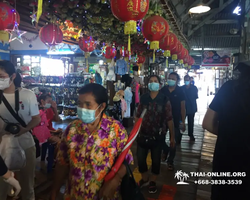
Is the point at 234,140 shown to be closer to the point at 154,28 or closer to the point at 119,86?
the point at 154,28

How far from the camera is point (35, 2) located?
3432mm

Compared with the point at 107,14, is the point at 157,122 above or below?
below

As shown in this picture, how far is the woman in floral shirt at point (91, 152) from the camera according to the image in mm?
1288

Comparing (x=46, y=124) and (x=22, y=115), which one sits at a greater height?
(x=22, y=115)

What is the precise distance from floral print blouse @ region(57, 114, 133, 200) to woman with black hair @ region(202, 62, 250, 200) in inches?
27.2

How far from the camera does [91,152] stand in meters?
1.29

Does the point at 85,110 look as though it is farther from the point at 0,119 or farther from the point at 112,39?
the point at 112,39

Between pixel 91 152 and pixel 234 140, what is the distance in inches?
38.5

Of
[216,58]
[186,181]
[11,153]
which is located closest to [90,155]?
[11,153]

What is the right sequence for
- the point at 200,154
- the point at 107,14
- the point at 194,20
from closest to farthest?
1. the point at 107,14
2. the point at 200,154
3. the point at 194,20

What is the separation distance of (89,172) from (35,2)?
11.0 feet

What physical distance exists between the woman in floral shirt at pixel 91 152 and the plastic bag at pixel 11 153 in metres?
0.66

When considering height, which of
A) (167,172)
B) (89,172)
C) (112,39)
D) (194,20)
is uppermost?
(194,20)

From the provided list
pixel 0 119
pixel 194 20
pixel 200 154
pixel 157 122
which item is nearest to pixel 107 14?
pixel 157 122
